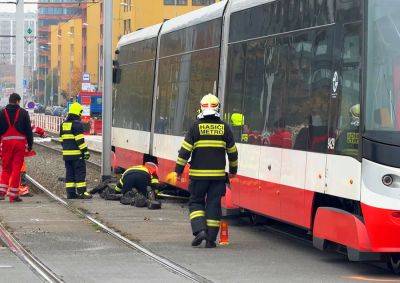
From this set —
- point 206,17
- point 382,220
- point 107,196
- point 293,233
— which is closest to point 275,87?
point 293,233

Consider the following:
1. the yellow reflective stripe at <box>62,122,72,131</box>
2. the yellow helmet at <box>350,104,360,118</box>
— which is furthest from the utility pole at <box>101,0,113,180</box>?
the yellow helmet at <box>350,104,360,118</box>

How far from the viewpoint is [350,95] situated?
964 centimetres

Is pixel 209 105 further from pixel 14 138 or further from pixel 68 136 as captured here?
pixel 68 136

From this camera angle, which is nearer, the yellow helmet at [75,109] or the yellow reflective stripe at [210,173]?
the yellow reflective stripe at [210,173]

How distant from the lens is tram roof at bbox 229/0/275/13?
12.8 m

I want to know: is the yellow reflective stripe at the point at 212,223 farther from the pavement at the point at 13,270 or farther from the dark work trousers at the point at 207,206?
the pavement at the point at 13,270

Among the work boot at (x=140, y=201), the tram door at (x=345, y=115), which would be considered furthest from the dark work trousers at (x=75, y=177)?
the tram door at (x=345, y=115)

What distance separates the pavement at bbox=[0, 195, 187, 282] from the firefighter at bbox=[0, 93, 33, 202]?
43.2 inches

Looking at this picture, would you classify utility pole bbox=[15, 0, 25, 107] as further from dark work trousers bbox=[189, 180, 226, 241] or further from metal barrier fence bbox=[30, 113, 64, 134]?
dark work trousers bbox=[189, 180, 226, 241]

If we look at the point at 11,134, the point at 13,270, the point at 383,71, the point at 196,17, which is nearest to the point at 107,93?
the point at 11,134

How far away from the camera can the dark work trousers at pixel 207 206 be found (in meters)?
11.6

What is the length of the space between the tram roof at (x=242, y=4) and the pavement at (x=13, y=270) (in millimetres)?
4479

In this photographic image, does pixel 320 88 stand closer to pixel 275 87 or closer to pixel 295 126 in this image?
pixel 295 126

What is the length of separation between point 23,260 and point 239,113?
13.2 ft
